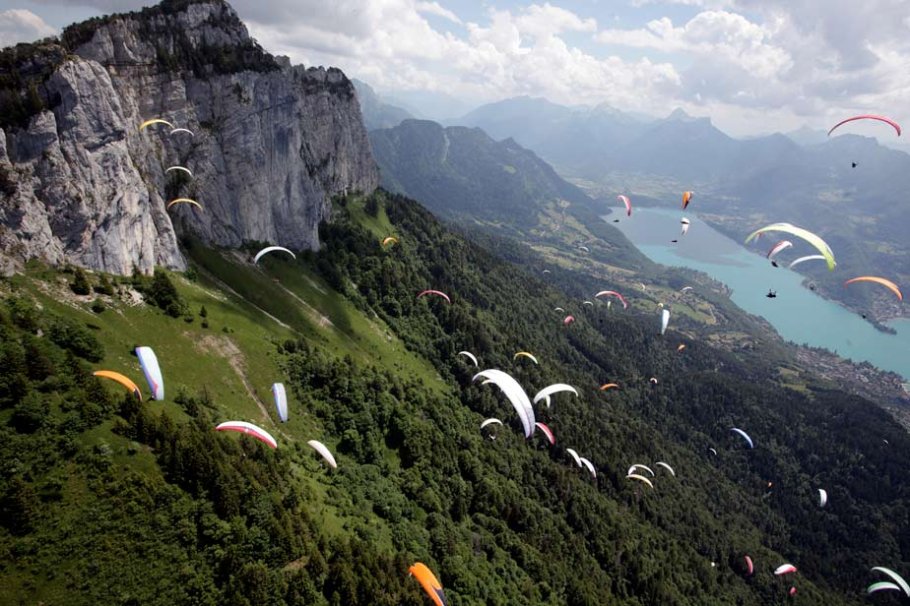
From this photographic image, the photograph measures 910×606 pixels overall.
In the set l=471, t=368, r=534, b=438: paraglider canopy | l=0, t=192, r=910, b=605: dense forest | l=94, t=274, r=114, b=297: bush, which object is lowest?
l=0, t=192, r=910, b=605: dense forest

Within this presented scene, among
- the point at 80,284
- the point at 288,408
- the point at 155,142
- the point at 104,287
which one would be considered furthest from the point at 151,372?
the point at 155,142

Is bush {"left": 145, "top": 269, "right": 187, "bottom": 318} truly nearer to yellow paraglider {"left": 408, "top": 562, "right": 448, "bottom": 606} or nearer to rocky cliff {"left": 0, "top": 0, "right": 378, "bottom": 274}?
rocky cliff {"left": 0, "top": 0, "right": 378, "bottom": 274}

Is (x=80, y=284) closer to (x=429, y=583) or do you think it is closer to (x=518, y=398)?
(x=429, y=583)

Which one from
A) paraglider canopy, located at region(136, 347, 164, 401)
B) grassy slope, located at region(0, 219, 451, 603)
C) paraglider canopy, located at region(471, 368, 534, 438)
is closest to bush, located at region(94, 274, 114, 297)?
grassy slope, located at region(0, 219, 451, 603)

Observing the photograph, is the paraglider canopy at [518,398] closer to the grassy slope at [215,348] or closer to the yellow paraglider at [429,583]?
the yellow paraglider at [429,583]

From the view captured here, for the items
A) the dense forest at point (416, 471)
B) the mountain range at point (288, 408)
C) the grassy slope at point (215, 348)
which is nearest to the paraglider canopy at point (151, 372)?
the mountain range at point (288, 408)

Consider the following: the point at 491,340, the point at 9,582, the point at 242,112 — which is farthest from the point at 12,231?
the point at 491,340

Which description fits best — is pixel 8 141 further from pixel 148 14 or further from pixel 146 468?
pixel 148 14
